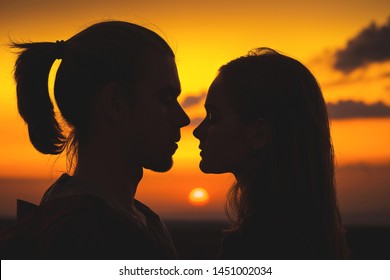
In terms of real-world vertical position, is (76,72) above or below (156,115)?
above

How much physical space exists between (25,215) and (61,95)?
60cm

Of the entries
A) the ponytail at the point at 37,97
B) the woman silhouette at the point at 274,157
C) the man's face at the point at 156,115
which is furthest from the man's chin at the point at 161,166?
the woman silhouette at the point at 274,157

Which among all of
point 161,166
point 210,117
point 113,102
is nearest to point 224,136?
point 210,117

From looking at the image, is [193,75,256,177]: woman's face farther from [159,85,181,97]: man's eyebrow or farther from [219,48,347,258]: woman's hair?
[159,85,181,97]: man's eyebrow

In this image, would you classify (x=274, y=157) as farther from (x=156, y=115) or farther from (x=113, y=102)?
(x=113, y=102)

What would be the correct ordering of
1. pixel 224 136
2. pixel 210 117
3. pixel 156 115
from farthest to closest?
pixel 210 117, pixel 224 136, pixel 156 115

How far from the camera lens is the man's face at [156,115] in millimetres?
2695

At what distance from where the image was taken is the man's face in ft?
8.84

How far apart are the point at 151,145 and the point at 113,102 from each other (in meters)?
0.30

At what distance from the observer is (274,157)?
10.9 feet

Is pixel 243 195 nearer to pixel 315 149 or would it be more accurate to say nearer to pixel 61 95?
pixel 315 149

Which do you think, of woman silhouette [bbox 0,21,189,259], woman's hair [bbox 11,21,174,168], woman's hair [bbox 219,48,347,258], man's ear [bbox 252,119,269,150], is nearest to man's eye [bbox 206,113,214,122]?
woman's hair [bbox 219,48,347,258]

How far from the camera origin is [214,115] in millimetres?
3562
